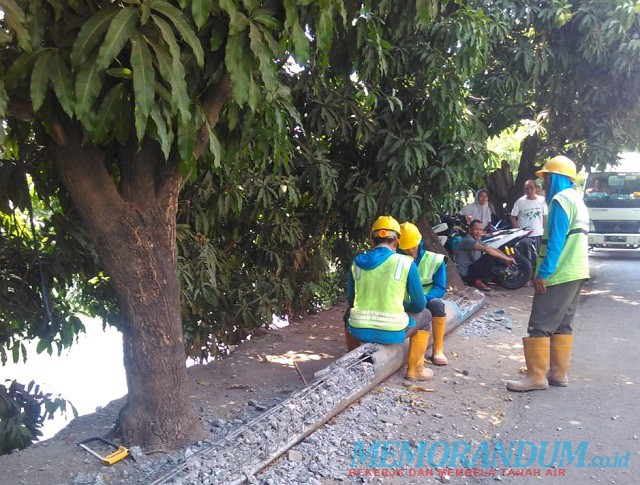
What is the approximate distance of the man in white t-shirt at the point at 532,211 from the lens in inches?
411

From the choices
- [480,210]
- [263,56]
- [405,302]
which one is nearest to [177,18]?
[263,56]

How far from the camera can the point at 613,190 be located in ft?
51.2

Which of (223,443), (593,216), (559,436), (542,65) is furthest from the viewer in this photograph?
(593,216)

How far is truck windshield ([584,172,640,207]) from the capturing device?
15.3m

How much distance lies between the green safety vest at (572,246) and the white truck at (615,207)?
1073cm

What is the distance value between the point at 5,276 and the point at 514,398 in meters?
4.29

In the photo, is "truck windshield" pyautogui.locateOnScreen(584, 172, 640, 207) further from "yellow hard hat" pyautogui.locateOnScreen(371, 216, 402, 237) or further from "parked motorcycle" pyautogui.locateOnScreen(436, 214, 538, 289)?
"yellow hard hat" pyautogui.locateOnScreen(371, 216, 402, 237)

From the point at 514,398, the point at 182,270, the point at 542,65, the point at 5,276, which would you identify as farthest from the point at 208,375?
the point at 542,65

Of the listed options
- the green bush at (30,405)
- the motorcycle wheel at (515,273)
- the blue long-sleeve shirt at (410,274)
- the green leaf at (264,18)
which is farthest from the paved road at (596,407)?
the green bush at (30,405)

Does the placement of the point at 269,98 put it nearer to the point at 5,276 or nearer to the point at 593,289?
the point at 5,276

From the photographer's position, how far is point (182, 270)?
6.02m

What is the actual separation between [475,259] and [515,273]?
2.13ft

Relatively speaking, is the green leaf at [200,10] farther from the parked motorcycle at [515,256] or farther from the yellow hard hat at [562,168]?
the parked motorcycle at [515,256]

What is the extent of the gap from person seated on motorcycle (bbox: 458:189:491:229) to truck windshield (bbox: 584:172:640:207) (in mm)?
5816
